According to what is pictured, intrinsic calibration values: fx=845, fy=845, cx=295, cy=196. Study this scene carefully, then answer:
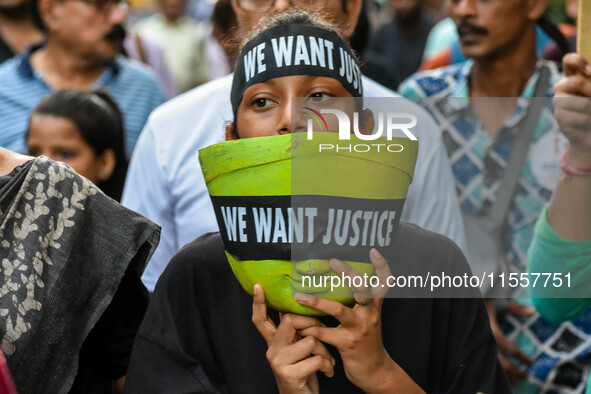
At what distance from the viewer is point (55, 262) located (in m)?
1.84

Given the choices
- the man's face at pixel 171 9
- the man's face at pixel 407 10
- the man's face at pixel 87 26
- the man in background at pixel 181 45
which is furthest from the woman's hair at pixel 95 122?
the man's face at pixel 407 10

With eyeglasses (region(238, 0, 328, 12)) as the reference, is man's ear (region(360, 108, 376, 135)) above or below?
below

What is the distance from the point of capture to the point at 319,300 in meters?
1.57

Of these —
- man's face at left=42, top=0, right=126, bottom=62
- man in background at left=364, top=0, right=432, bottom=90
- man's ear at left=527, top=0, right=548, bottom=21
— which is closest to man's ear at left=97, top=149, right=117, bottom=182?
man's face at left=42, top=0, right=126, bottom=62

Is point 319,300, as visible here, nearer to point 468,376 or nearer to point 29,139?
point 468,376

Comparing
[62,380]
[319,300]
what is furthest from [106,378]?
[319,300]

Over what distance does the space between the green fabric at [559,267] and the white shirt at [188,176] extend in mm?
269

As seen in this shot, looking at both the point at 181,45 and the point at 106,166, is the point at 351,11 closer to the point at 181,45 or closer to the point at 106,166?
the point at 106,166

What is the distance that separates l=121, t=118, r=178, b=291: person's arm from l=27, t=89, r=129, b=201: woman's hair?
666 mm

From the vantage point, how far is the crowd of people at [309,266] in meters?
1.75

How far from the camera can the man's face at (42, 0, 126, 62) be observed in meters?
3.88

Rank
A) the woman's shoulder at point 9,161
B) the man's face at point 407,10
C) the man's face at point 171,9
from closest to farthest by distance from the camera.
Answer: the woman's shoulder at point 9,161, the man's face at point 407,10, the man's face at point 171,9

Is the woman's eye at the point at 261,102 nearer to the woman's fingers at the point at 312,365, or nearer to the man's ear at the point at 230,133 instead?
the man's ear at the point at 230,133

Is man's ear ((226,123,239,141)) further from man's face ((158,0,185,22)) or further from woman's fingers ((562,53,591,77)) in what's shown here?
man's face ((158,0,185,22))
